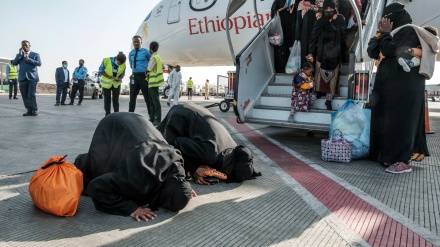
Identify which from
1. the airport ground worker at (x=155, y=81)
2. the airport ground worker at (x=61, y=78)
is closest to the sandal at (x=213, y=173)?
the airport ground worker at (x=155, y=81)

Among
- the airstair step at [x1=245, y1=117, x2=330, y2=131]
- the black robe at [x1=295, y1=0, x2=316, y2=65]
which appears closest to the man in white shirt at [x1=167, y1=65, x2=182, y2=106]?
the black robe at [x1=295, y1=0, x2=316, y2=65]

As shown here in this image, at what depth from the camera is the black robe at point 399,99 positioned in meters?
4.03

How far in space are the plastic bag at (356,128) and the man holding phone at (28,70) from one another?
273 inches

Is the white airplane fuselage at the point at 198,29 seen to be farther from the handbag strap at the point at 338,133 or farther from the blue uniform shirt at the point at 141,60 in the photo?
the handbag strap at the point at 338,133

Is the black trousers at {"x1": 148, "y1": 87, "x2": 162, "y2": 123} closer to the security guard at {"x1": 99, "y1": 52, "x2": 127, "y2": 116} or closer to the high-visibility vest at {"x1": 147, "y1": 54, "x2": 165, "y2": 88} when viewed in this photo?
the high-visibility vest at {"x1": 147, "y1": 54, "x2": 165, "y2": 88}

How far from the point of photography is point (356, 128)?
15.5 ft

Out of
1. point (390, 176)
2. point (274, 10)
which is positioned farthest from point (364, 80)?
point (274, 10)

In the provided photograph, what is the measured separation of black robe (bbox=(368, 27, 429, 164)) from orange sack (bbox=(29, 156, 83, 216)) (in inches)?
135

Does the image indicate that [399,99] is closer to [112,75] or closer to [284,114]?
[284,114]


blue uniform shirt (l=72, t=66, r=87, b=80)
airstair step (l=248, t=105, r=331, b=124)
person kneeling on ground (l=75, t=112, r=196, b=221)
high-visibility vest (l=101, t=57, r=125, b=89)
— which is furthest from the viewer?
blue uniform shirt (l=72, t=66, r=87, b=80)

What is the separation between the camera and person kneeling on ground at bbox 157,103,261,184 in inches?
124

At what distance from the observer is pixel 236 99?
5.81 metres

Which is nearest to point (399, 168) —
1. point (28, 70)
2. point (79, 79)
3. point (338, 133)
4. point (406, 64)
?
point (338, 133)

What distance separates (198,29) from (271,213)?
10.3 m
